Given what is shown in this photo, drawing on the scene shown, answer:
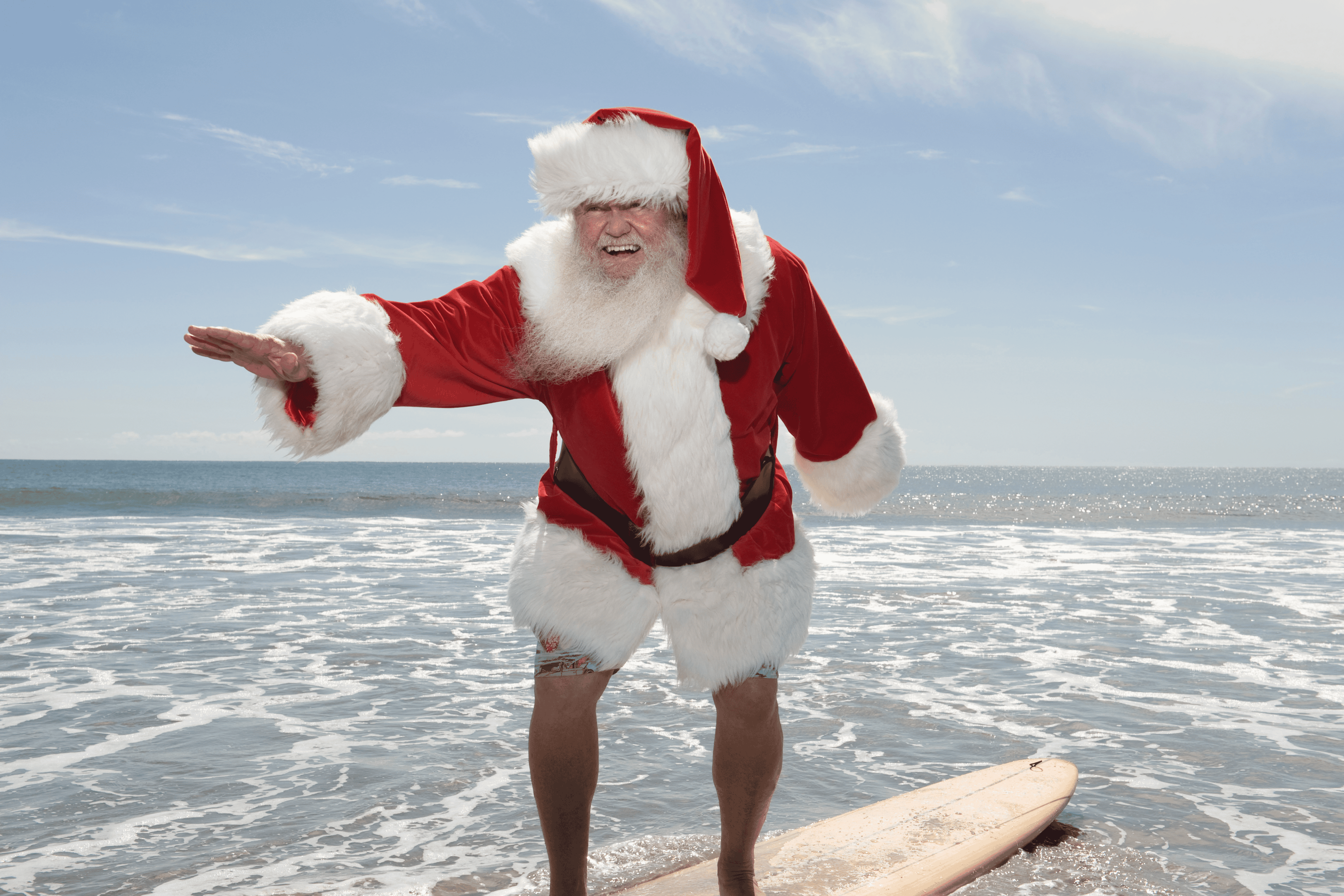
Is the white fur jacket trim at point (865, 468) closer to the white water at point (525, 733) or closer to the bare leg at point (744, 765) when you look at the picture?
the bare leg at point (744, 765)

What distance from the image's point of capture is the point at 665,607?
1951 mm

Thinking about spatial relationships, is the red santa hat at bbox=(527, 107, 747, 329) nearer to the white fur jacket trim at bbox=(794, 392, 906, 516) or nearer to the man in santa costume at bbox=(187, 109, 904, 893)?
the man in santa costume at bbox=(187, 109, 904, 893)

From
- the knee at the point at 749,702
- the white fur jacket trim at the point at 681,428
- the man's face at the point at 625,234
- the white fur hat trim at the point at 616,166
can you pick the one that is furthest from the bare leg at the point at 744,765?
the white fur hat trim at the point at 616,166

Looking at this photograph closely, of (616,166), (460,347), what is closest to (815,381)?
(616,166)

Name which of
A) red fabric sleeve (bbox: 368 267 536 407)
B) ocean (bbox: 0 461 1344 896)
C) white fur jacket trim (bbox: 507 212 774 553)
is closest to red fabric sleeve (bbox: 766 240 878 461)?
white fur jacket trim (bbox: 507 212 774 553)

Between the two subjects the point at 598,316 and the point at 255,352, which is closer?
the point at 255,352

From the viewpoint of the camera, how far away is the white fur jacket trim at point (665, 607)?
1.89m

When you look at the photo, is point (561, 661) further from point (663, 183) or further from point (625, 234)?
point (663, 183)

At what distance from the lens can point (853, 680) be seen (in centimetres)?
468

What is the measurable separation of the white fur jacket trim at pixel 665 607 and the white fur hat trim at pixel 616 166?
0.76 metres

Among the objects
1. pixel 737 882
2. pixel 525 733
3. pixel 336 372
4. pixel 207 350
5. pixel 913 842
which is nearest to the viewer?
pixel 207 350

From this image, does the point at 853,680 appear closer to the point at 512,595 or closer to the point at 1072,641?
the point at 1072,641

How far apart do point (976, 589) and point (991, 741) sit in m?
4.77

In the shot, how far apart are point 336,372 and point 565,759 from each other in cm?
96
